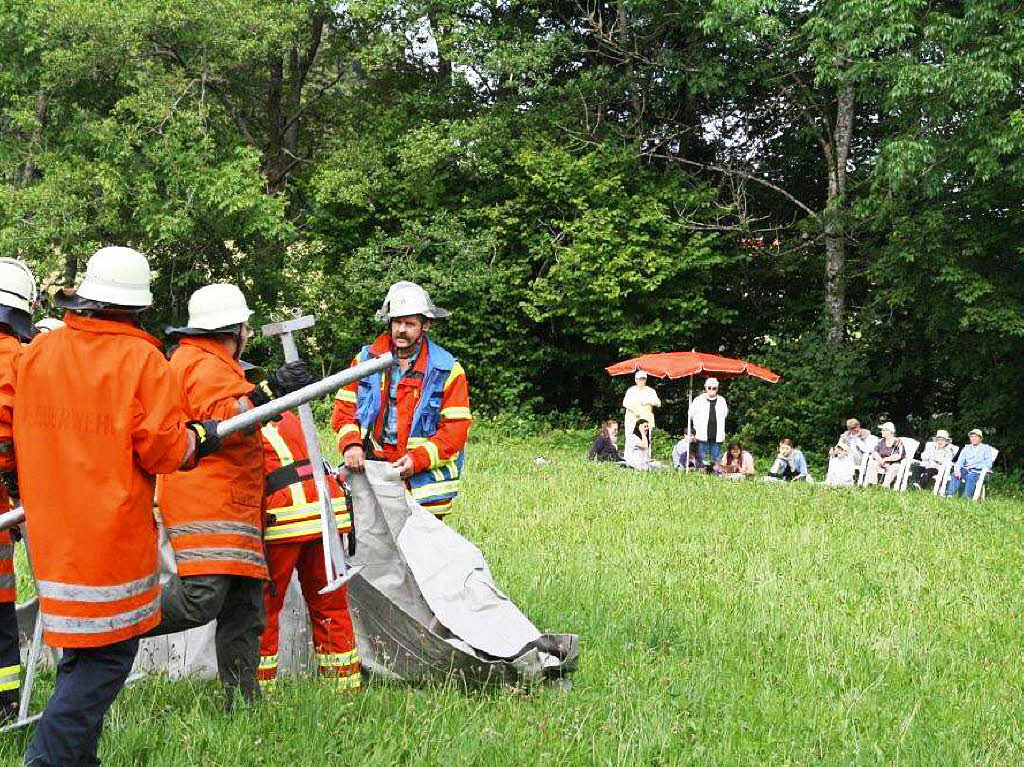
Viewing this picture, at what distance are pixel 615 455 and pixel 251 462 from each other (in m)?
18.1

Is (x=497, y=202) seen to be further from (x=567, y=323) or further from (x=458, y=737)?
(x=458, y=737)

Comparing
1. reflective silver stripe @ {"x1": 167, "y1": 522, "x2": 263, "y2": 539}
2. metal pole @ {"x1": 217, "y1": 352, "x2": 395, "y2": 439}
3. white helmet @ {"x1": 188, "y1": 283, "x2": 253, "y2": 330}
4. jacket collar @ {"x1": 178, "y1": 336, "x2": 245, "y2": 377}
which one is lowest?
reflective silver stripe @ {"x1": 167, "y1": 522, "x2": 263, "y2": 539}

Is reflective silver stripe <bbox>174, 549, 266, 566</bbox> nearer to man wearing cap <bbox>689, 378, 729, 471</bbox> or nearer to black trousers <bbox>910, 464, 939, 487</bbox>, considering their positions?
man wearing cap <bbox>689, 378, 729, 471</bbox>

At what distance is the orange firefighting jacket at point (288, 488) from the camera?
17.1 ft

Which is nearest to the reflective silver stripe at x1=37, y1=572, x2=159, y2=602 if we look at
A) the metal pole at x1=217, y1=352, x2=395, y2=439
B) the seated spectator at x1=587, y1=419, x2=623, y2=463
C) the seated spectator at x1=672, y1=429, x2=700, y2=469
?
the metal pole at x1=217, y1=352, x2=395, y2=439

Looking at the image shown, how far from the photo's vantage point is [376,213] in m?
31.9

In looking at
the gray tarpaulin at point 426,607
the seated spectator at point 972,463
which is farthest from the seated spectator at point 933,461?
the gray tarpaulin at point 426,607

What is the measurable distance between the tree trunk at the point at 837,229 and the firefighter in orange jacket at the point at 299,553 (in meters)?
22.9

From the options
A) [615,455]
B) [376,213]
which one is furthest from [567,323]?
[615,455]

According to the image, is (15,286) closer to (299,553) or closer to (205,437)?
(205,437)

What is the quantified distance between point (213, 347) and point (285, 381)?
18.1 inches

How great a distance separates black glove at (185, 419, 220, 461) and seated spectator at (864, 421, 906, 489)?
18.2 meters

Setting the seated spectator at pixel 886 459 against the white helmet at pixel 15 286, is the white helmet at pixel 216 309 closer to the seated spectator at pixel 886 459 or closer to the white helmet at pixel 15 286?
Result: the white helmet at pixel 15 286

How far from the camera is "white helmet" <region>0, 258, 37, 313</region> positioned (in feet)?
15.8
